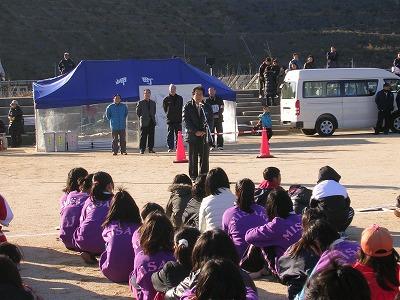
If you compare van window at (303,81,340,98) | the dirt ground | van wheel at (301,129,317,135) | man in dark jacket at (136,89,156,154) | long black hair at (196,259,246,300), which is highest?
van window at (303,81,340,98)

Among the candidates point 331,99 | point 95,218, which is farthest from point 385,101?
point 95,218

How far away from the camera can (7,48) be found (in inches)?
2072

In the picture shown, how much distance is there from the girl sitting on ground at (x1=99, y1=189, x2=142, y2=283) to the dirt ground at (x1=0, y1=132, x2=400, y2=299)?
171mm

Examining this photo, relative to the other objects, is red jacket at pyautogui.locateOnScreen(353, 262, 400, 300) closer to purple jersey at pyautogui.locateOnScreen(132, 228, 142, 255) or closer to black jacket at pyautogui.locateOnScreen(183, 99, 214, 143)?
purple jersey at pyautogui.locateOnScreen(132, 228, 142, 255)

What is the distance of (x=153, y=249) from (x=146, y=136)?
16.5 m

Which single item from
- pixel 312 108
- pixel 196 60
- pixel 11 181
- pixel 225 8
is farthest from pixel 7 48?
pixel 11 181

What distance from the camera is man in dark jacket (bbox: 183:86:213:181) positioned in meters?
14.8

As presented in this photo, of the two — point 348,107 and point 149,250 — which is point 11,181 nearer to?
point 149,250

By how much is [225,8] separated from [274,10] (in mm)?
3884

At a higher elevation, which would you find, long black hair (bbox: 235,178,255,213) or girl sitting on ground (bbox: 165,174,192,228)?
long black hair (bbox: 235,178,255,213)

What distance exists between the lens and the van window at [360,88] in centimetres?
2766

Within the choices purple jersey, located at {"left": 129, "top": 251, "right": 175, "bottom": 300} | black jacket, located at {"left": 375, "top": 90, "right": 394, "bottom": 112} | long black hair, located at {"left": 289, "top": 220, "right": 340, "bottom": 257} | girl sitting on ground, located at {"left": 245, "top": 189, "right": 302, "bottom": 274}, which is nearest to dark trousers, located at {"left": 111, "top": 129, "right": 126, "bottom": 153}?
black jacket, located at {"left": 375, "top": 90, "right": 394, "bottom": 112}

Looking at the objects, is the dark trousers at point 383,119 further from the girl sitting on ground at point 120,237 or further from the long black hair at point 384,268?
the long black hair at point 384,268

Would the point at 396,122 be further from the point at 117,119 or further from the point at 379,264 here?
the point at 379,264
